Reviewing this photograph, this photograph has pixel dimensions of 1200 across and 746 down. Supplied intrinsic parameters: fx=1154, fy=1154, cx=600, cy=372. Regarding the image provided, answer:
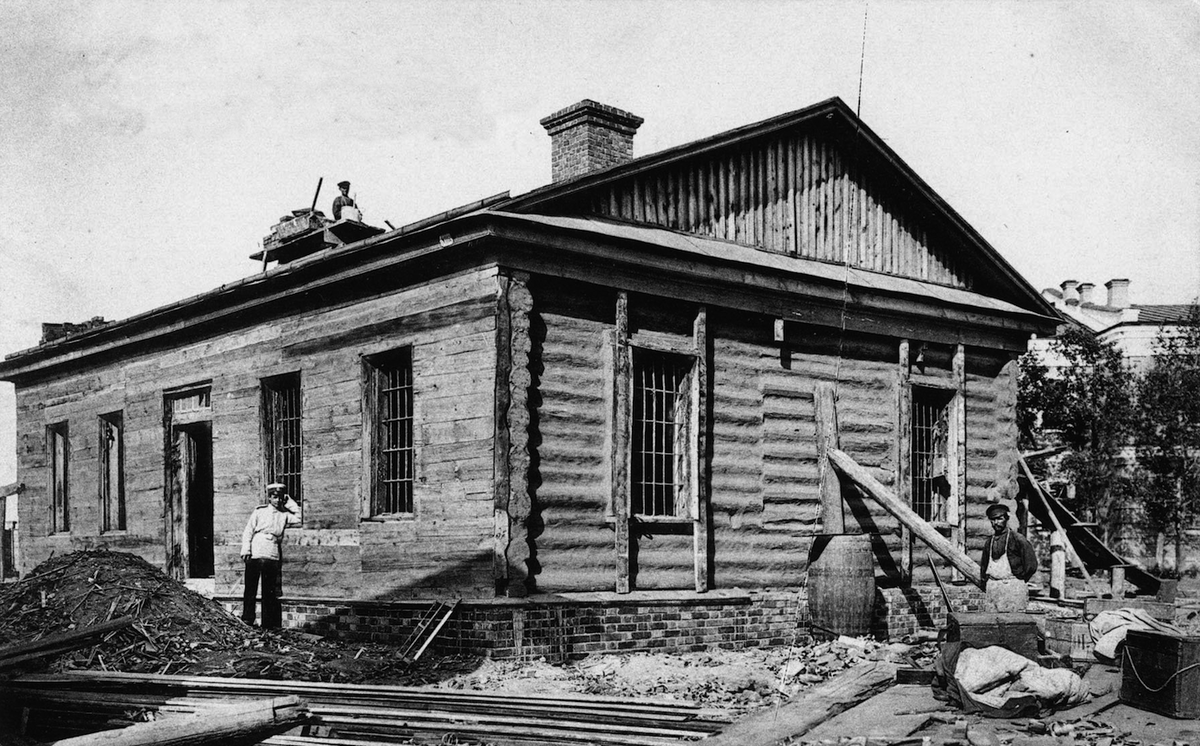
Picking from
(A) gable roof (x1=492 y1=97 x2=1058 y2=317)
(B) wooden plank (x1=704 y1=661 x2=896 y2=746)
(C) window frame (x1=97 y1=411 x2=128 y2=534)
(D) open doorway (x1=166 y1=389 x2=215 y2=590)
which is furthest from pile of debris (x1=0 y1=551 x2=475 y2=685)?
(A) gable roof (x1=492 y1=97 x2=1058 y2=317)

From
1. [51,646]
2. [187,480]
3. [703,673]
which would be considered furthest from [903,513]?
[187,480]

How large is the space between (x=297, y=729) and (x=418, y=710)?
0.89 metres

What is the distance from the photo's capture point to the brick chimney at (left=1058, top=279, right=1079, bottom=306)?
4206 centimetres

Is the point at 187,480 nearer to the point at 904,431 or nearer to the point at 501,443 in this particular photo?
the point at 501,443

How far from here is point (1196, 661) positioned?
8930 mm

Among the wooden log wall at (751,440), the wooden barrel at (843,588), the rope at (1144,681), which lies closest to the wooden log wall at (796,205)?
the wooden log wall at (751,440)

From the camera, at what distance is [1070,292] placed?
140 ft

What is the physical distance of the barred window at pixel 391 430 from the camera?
13.1 m

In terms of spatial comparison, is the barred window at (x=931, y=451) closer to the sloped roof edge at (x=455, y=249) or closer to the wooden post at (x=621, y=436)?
the sloped roof edge at (x=455, y=249)

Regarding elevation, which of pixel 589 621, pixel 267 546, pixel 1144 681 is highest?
pixel 267 546

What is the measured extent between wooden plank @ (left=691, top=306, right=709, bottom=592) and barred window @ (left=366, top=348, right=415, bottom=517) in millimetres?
3268

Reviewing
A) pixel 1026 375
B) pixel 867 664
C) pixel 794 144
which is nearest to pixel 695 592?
pixel 867 664

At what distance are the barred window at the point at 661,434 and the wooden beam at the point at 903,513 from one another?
232cm

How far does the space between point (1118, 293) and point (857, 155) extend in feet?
94.0
